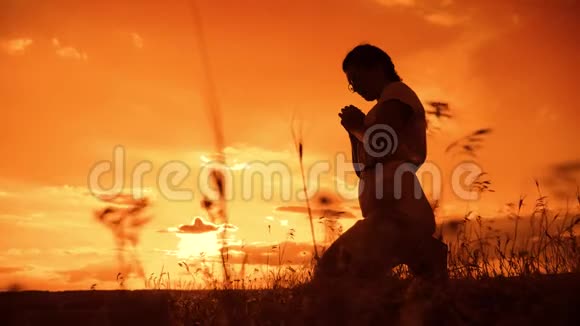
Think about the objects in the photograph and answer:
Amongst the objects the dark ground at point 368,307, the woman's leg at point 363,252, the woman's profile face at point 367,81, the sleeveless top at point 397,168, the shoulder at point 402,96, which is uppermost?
the woman's profile face at point 367,81

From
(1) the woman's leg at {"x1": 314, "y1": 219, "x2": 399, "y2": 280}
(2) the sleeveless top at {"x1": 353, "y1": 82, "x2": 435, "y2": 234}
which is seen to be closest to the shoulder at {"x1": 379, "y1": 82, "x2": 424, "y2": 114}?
(2) the sleeveless top at {"x1": 353, "y1": 82, "x2": 435, "y2": 234}

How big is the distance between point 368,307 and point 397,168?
91 centimetres

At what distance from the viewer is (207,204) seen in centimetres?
445

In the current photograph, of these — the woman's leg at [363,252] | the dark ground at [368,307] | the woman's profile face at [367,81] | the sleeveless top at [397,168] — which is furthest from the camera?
the woman's profile face at [367,81]

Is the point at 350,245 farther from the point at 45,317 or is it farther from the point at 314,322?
the point at 45,317

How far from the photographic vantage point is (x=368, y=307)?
3564mm

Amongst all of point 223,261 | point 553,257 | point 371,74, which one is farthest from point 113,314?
point 553,257

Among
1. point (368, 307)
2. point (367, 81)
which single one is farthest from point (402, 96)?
point (368, 307)

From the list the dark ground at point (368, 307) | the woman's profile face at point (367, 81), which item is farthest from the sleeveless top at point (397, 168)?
the dark ground at point (368, 307)

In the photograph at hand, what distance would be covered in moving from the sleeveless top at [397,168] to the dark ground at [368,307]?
454 millimetres

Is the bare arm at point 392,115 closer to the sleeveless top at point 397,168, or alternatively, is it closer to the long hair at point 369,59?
the sleeveless top at point 397,168

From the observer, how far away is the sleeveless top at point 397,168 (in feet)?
12.9

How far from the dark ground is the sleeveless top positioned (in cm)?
45

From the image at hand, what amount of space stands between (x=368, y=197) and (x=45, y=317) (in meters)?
2.87
